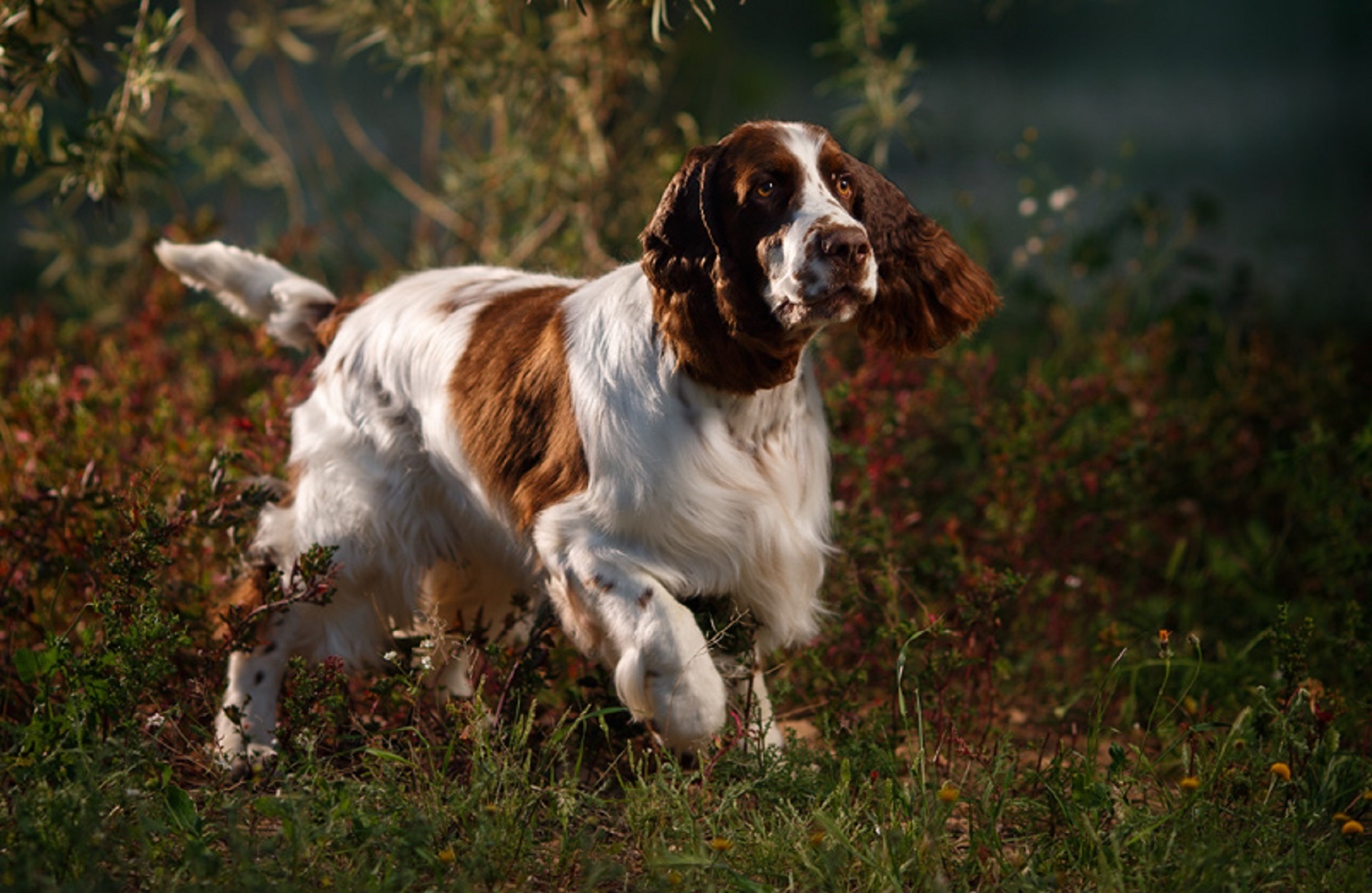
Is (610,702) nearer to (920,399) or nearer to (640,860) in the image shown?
(640,860)

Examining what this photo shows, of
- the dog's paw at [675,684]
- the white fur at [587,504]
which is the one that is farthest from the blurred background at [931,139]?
the dog's paw at [675,684]

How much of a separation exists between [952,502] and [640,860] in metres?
2.11

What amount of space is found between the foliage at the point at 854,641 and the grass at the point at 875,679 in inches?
0.5

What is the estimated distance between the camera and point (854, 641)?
3.29 metres

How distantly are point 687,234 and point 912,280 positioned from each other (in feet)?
1.57

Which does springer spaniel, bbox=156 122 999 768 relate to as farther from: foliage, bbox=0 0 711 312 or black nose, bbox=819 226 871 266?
foliage, bbox=0 0 711 312

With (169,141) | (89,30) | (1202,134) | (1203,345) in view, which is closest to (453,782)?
(1203,345)

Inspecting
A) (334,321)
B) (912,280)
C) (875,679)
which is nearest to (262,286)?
(334,321)

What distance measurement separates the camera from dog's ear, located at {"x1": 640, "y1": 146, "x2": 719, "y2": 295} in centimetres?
254

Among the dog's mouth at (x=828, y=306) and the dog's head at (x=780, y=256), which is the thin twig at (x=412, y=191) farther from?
the dog's mouth at (x=828, y=306)

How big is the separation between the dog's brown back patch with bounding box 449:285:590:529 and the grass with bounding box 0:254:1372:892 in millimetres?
372

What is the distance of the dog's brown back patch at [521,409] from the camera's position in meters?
2.75

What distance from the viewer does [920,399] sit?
4.05m

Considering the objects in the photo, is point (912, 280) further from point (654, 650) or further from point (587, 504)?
point (654, 650)
